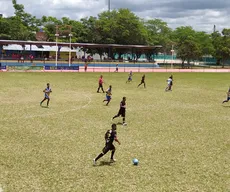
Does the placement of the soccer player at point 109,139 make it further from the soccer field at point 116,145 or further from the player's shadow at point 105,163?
the soccer field at point 116,145

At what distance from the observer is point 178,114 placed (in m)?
22.7

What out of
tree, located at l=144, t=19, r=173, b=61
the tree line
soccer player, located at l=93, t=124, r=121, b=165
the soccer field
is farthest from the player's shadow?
tree, located at l=144, t=19, r=173, b=61

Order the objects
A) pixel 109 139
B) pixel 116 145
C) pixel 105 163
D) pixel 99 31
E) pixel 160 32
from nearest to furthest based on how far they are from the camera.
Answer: pixel 109 139 < pixel 105 163 < pixel 116 145 < pixel 99 31 < pixel 160 32

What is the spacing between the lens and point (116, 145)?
15148 mm

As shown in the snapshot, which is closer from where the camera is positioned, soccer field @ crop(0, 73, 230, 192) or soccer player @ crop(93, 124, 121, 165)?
soccer field @ crop(0, 73, 230, 192)

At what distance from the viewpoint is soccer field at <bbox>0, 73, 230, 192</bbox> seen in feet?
36.2

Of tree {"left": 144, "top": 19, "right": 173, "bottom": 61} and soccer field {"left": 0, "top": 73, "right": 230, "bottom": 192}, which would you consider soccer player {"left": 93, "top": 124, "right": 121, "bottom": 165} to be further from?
tree {"left": 144, "top": 19, "right": 173, "bottom": 61}

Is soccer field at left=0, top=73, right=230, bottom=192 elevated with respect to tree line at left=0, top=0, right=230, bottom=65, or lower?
lower

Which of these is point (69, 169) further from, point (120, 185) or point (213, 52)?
point (213, 52)

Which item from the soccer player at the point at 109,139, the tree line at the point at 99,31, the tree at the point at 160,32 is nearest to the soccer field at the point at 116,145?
the soccer player at the point at 109,139

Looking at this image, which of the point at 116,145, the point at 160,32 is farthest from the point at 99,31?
the point at 116,145

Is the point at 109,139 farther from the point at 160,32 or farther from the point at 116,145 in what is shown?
the point at 160,32

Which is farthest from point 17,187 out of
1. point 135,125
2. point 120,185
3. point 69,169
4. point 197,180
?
point 135,125

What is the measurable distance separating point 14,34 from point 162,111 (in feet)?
276
